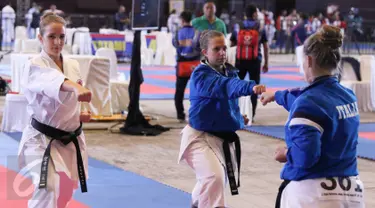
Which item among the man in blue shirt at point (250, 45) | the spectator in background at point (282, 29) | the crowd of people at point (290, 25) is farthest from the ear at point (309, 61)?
the spectator in background at point (282, 29)

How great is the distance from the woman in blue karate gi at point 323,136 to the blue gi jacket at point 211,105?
1914 millimetres

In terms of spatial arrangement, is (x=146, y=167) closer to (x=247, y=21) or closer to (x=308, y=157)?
(x=247, y=21)

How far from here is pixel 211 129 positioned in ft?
19.7

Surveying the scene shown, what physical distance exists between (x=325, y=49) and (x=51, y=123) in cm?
230

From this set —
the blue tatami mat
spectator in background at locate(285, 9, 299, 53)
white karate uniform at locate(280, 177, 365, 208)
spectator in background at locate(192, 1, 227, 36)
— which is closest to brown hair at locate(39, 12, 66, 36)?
white karate uniform at locate(280, 177, 365, 208)

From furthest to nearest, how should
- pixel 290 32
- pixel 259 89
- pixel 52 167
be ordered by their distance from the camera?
pixel 290 32 → pixel 52 167 → pixel 259 89

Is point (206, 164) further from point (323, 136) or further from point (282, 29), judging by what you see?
point (282, 29)

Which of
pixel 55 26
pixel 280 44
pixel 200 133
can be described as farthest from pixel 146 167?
pixel 280 44

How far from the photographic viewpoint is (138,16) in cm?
1194

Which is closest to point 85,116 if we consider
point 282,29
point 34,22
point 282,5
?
point 34,22

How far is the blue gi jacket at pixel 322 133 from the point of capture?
12.2 ft

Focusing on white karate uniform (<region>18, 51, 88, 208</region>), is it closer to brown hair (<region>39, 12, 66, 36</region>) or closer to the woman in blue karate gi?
brown hair (<region>39, 12, 66, 36</region>)

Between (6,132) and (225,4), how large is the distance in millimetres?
37688

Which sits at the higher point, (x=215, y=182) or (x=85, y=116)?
(x=85, y=116)
